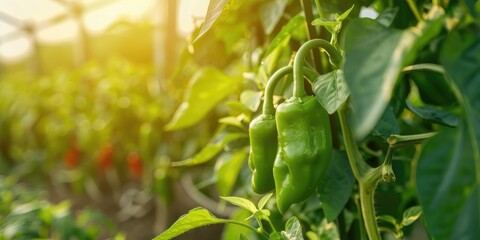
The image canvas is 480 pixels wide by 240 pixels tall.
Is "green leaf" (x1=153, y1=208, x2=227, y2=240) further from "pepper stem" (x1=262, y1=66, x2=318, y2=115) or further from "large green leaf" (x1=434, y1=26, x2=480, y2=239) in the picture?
"large green leaf" (x1=434, y1=26, x2=480, y2=239)

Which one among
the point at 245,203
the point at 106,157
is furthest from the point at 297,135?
the point at 106,157

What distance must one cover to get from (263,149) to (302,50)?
0.13 meters

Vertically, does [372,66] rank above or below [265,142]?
above

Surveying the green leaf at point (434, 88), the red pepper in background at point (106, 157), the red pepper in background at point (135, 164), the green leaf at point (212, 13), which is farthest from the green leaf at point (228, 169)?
the red pepper in background at point (106, 157)

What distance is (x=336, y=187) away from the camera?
1.98ft

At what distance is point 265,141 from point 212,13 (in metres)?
0.16

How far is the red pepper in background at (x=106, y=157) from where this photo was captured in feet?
7.22

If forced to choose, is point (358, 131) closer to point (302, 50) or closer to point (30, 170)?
point (302, 50)

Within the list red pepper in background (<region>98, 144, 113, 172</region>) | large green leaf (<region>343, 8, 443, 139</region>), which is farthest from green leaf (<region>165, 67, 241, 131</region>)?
red pepper in background (<region>98, 144, 113, 172</region>)

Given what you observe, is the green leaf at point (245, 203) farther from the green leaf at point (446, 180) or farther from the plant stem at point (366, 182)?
the green leaf at point (446, 180)

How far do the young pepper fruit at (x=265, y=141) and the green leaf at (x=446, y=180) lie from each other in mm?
199

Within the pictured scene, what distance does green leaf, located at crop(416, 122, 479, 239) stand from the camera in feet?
1.07

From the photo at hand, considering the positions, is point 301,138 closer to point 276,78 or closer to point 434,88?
point 276,78

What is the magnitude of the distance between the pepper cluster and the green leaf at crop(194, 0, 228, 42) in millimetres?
83
